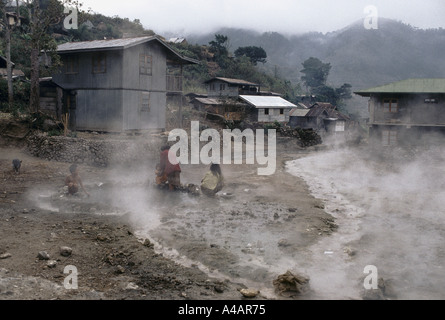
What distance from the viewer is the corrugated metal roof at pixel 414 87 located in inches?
1061

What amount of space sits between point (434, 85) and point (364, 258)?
24005mm

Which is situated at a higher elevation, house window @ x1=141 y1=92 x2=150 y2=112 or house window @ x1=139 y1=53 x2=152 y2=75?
house window @ x1=139 y1=53 x2=152 y2=75

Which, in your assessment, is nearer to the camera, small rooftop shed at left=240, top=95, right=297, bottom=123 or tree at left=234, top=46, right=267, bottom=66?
small rooftop shed at left=240, top=95, right=297, bottom=123

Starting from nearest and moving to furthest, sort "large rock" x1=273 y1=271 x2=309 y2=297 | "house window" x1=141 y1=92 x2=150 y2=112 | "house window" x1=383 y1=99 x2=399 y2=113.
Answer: "large rock" x1=273 y1=271 x2=309 y2=297 < "house window" x1=141 y1=92 x2=150 y2=112 < "house window" x1=383 y1=99 x2=399 y2=113

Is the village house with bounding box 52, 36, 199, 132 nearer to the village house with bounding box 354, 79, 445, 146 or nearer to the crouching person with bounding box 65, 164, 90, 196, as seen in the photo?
the crouching person with bounding box 65, 164, 90, 196

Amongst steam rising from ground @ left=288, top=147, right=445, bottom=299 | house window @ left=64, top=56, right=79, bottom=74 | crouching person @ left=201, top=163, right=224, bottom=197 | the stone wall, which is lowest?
steam rising from ground @ left=288, top=147, right=445, bottom=299

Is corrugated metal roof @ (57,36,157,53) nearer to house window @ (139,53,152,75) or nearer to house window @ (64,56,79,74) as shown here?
house window @ (64,56,79,74)

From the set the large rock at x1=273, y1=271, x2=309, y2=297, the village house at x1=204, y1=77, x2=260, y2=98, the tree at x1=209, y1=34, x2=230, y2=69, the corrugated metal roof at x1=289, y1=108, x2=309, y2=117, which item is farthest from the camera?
the tree at x1=209, y1=34, x2=230, y2=69

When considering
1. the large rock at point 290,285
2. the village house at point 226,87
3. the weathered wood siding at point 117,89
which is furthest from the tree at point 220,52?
the large rock at point 290,285

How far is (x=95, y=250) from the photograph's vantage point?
7832mm

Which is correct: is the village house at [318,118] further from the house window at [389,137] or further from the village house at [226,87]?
the house window at [389,137]

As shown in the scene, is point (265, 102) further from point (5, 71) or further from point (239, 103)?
point (5, 71)

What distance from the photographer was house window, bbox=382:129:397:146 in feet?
94.1

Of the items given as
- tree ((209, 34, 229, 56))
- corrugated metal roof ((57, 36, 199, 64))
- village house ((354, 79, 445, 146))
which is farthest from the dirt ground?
tree ((209, 34, 229, 56))
